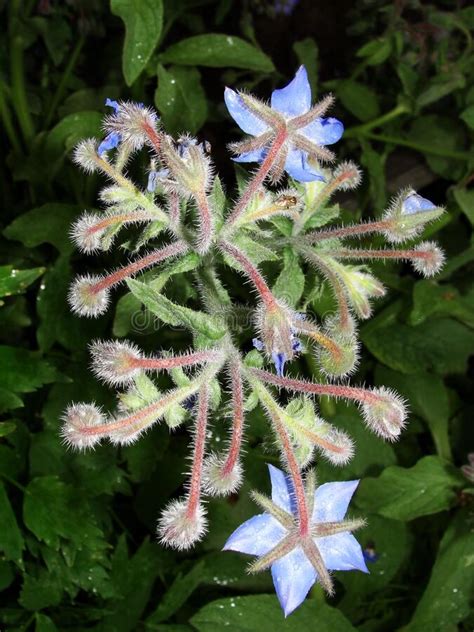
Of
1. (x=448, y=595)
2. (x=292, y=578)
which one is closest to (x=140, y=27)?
(x=292, y=578)

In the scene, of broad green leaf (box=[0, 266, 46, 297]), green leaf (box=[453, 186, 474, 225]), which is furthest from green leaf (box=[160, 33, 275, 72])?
broad green leaf (box=[0, 266, 46, 297])

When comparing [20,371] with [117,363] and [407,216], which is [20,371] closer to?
[117,363]

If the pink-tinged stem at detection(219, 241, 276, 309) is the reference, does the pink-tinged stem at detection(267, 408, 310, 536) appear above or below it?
below

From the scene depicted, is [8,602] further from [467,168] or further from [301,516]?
[467,168]

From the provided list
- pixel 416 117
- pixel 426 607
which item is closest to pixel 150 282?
pixel 426 607

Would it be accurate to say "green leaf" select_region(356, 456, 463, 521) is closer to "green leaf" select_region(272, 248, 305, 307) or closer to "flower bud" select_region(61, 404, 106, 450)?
"green leaf" select_region(272, 248, 305, 307)

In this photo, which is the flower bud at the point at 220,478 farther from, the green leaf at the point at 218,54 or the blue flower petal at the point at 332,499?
the green leaf at the point at 218,54
